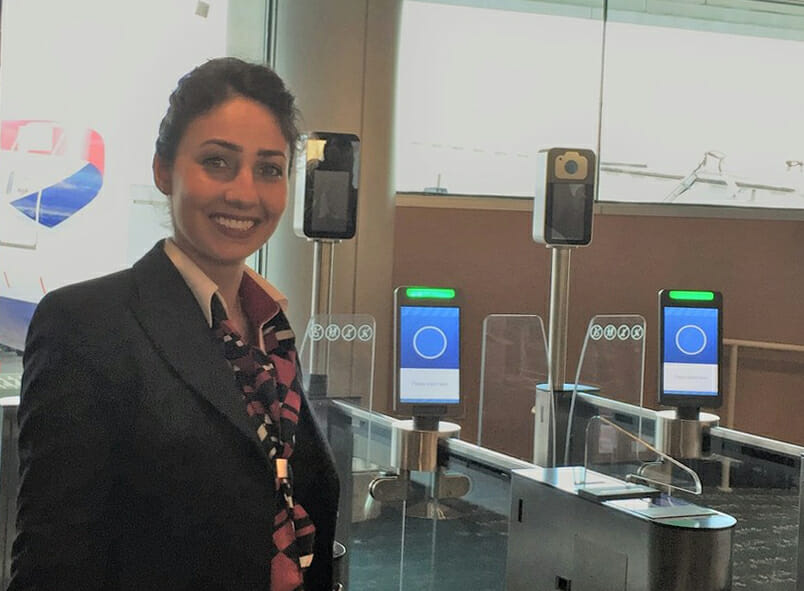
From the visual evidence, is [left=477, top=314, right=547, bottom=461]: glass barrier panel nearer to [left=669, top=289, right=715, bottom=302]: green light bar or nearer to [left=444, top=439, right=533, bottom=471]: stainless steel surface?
[left=669, top=289, right=715, bottom=302]: green light bar

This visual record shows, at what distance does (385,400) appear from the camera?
4754mm

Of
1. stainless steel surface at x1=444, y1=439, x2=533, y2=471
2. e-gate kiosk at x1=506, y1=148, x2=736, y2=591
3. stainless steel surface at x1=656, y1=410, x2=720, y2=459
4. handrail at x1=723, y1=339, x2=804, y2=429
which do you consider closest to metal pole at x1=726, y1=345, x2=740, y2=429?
handrail at x1=723, y1=339, x2=804, y2=429

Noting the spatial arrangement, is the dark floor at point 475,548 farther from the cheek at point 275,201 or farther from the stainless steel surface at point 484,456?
the cheek at point 275,201

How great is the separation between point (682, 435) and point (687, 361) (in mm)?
284

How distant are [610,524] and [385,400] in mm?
2396

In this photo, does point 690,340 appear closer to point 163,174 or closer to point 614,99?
point 614,99

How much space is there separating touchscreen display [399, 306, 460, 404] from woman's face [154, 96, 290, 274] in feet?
7.12

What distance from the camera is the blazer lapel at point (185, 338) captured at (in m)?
1.09

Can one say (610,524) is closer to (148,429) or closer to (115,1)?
(148,429)

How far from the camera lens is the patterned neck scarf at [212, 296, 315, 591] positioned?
1148 millimetres

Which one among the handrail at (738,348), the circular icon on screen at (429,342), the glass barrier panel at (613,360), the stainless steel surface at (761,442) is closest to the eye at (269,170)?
the glass barrier panel at (613,360)

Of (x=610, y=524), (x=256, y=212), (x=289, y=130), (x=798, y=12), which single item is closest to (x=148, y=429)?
(x=256, y=212)

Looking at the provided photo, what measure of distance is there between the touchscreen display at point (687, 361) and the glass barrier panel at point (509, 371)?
0.48 meters

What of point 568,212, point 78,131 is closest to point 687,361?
point 568,212
